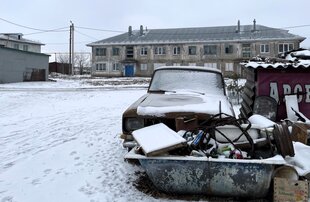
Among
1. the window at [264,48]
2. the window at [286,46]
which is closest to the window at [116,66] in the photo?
the window at [264,48]

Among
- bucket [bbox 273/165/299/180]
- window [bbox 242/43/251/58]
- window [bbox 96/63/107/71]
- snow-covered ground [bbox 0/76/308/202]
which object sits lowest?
snow-covered ground [bbox 0/76/308/202]

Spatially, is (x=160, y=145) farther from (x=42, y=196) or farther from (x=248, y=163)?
(x=42, y=196)

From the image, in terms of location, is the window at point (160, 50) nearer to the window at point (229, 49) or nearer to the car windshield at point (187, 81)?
the window at point (229, 49)

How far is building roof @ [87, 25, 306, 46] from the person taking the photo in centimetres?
4744

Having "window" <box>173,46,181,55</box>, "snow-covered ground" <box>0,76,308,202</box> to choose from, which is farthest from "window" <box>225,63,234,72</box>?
"snow-covered ground" <box>0,76,308,202</box>

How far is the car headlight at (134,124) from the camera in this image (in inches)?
187

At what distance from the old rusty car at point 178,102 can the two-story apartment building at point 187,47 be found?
40.7 meters

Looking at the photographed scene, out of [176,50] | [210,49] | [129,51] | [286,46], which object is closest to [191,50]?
[176,50]

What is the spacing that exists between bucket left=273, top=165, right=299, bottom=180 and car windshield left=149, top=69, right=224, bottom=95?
2531 mm

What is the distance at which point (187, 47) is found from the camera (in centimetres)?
4981

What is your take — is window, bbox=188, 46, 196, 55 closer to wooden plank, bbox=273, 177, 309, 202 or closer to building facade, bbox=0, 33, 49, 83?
building facade, bbox=0, 33, 49, 83

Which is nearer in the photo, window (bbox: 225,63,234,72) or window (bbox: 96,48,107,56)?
window (bbox: 225,63,234,72)

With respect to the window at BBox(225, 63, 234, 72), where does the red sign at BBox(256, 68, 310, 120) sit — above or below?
below

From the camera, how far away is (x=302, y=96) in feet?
21.1
